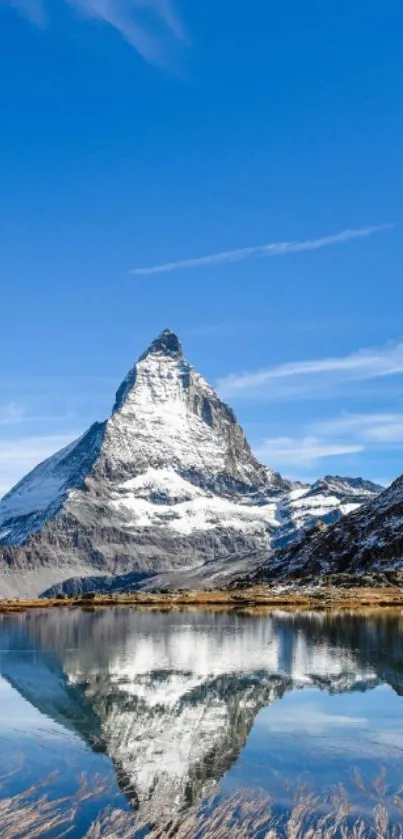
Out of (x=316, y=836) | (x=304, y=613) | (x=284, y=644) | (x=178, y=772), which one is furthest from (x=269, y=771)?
(x=304, y=613)

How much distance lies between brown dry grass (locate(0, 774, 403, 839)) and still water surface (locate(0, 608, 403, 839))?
64cm

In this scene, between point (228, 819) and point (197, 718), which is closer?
point (228, 819)

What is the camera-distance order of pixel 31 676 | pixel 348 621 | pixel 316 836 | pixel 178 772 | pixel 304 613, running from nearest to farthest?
pixel 316 836, pixel 178 772, pixel 31 676, pixel 348 621, pixel 304 613

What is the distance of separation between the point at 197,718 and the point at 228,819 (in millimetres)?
22073

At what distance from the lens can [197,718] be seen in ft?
Answer: 165

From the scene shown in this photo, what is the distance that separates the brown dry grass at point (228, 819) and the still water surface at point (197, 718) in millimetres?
640

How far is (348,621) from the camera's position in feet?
421

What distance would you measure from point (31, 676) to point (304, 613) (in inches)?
3594

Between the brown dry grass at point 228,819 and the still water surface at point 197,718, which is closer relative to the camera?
the brown dry grass at point 228,819

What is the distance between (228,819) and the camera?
28719mm

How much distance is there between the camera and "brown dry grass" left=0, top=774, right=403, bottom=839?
2728cm

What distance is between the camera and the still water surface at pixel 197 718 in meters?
34.8

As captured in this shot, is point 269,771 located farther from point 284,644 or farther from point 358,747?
point 284,644

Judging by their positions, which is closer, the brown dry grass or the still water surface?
the brown dry grass
